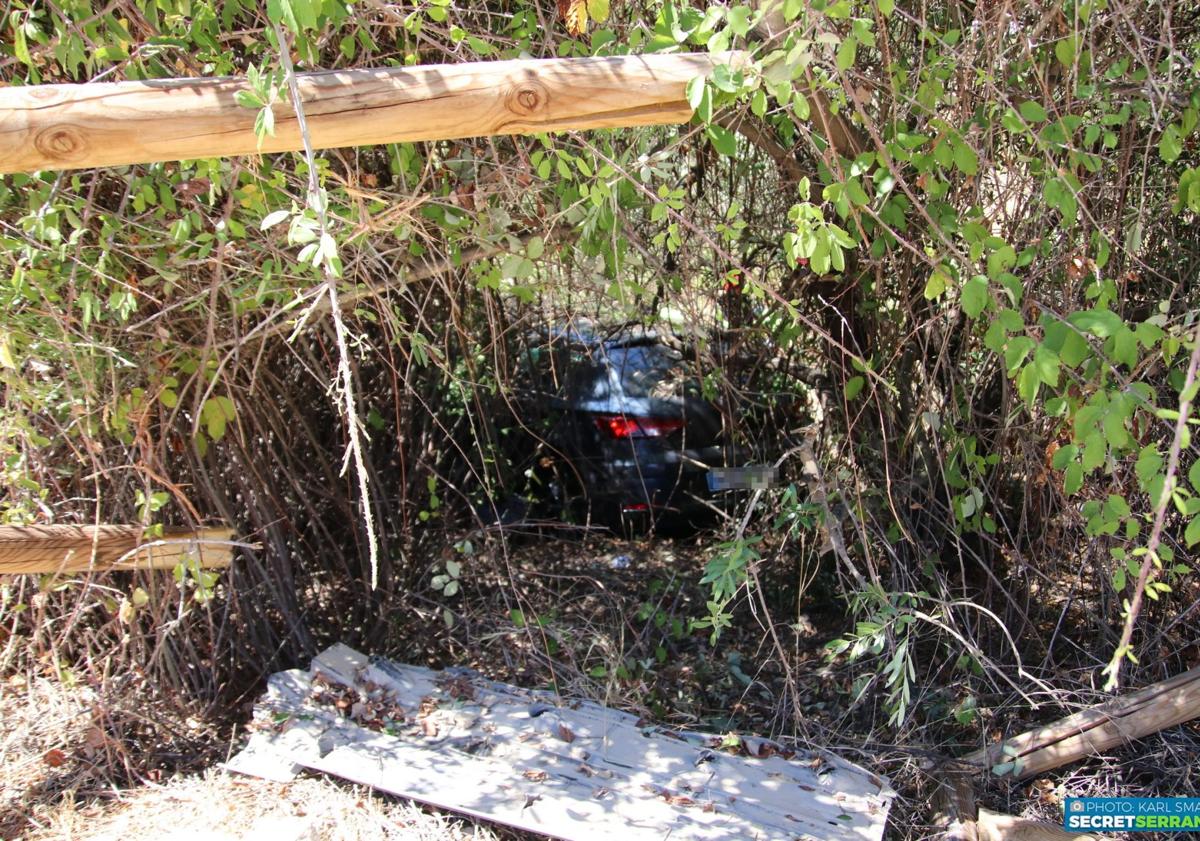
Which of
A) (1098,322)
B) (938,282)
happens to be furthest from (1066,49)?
(1098,322)

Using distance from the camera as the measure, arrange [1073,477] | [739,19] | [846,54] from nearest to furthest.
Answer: [739,19] → [846,54] → [1073,477]

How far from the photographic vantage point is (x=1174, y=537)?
3.61 meters

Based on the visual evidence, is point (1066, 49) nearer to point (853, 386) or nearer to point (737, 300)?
point (853, 386)

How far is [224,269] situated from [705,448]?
2592 millimetres

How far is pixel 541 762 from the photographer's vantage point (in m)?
3.37

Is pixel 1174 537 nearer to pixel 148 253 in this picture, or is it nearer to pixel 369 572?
pixel 369 572

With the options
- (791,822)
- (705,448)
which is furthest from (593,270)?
(791,822)

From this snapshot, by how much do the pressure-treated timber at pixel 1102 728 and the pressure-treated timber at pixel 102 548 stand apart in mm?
2847

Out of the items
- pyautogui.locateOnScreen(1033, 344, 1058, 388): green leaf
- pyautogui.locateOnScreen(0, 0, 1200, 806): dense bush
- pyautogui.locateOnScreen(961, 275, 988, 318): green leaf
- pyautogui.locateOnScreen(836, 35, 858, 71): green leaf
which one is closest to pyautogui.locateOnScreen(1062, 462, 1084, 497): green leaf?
pyautogui.locateOnScreen(0, 0, 1200, 806): dense bush

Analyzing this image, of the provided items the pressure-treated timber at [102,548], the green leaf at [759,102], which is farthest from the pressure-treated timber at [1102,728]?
the pressure-treated timber at [102,548]

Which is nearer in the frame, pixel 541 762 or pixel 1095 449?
pixel 1095 449

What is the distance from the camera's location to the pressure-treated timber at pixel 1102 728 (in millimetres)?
3283

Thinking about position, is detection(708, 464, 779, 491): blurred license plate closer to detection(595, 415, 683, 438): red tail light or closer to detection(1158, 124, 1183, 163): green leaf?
detection(595, 415, 683, 438): red tail light

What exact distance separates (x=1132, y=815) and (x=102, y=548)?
145 inches
